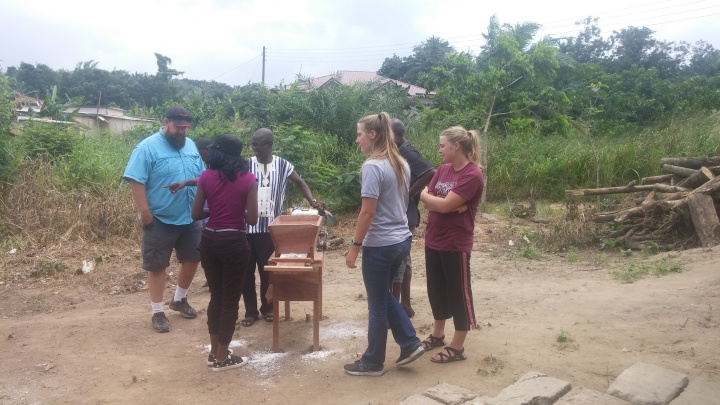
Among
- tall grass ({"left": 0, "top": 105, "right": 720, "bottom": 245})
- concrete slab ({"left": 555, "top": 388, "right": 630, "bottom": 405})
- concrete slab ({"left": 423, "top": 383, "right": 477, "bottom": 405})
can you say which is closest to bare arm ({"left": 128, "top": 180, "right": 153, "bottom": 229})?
concrete slab ({"left": 423, "top": 383, "right": 477, "bottom": 405})

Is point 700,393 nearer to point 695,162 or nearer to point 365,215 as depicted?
point 365,215

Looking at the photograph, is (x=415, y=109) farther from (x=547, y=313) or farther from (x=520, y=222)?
(x=547, y=313)

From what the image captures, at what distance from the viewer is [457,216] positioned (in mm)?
3955

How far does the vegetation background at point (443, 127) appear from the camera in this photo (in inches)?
332

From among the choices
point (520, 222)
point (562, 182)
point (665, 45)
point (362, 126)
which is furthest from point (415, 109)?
point (665, 45)

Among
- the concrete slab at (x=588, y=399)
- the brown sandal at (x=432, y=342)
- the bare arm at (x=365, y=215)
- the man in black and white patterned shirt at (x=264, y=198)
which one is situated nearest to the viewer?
the concrete slab at (x=588, y=399)

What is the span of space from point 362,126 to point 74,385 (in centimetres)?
245

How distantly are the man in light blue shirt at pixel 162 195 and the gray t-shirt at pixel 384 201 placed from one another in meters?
1.83

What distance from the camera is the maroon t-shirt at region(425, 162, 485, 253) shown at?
12.7 ft

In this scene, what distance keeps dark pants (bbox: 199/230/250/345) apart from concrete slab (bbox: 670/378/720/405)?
2665mm

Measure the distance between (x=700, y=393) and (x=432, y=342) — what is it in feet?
5.43

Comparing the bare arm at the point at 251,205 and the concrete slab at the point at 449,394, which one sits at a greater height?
the bare arm at the point at 251,205

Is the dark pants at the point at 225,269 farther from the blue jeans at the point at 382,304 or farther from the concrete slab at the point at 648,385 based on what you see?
the concrete slab at the point at 648,385

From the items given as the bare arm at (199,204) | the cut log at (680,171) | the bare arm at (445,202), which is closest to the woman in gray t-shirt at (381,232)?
the bare arm at (445,202)
